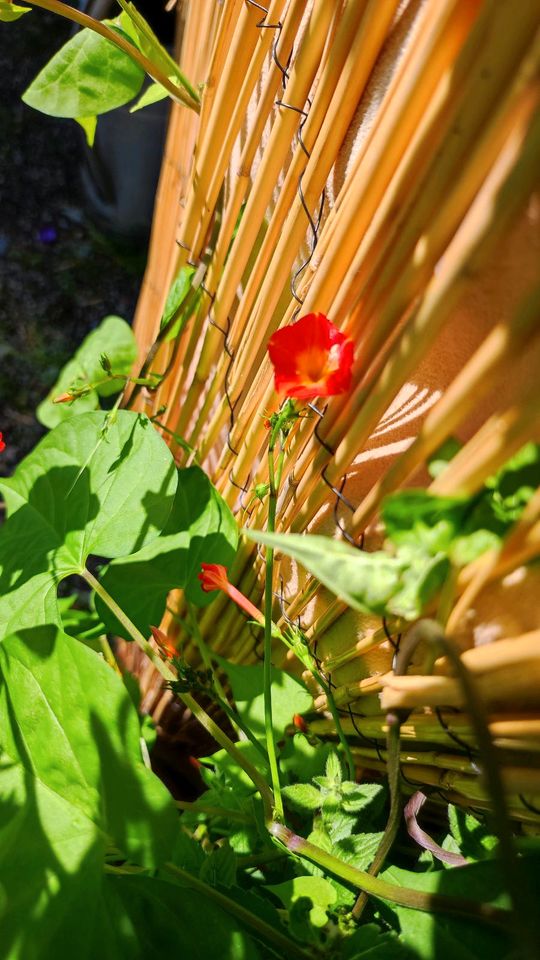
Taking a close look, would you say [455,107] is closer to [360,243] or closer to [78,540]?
[360,243]

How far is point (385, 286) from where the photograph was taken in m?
0.50

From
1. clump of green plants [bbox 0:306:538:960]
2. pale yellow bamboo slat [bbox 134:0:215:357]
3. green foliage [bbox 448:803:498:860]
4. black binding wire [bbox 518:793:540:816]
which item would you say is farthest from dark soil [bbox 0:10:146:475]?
black binding wire [bbox 518:793:540:816]

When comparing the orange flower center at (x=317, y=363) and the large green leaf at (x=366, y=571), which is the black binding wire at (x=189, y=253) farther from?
the large green leaf at (x=366, y=571)

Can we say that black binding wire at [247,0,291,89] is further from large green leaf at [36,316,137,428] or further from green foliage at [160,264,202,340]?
large green leaf at [36,316,137,428]

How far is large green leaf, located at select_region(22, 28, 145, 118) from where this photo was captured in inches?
30.8

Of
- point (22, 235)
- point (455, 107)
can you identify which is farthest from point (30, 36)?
point (455, 107)

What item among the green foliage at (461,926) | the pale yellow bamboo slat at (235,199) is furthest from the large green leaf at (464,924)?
the pale yellow bamboo slat at (235,199)

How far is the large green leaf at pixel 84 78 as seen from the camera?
2.57 feet

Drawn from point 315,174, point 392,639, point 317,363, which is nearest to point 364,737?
point 392,639

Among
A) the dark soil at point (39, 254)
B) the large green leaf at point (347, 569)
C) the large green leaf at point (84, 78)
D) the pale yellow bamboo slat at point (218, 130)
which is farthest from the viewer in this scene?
the dark soil at point (39, 254)

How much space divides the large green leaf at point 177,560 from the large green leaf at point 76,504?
0.07m

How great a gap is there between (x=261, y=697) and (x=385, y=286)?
47cm

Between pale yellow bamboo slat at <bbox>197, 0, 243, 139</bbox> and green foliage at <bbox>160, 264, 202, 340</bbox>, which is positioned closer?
pale yellow bamboo slat at <bbox>197, 0, 243, 139</bbox>

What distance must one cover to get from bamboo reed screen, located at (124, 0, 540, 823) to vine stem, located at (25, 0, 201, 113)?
0.04 metres
